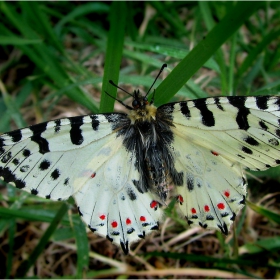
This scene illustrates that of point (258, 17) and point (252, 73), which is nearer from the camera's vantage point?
point (252, 73)

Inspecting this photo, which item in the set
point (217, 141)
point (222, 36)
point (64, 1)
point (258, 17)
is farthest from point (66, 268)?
point (258, 17)

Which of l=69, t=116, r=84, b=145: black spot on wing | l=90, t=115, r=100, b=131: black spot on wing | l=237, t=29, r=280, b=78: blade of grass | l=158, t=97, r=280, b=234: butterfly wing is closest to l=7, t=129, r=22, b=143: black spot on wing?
l=69, t=116, r=84, b=145: black spot on wing

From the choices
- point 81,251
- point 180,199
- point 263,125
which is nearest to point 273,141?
point 263,125

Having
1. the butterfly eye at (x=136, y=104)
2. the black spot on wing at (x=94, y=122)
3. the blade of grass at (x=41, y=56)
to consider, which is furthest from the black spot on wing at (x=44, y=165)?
the blade of grass at (x=41, y=56)

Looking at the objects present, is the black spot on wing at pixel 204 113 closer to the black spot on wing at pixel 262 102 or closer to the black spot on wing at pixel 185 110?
the black spot on wing at pixel 185 110

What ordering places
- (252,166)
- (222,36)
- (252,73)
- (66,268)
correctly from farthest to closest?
(252,73) → (66,268) → (252,166) → (222,36)

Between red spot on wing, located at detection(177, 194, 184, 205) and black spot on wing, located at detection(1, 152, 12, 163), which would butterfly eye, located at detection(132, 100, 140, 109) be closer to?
red spot on wing, located at detection(177, 194, 184, 205)

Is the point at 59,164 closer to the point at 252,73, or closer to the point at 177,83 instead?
the point at 177,83

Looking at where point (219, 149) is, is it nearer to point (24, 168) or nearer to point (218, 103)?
point (218, 103)
